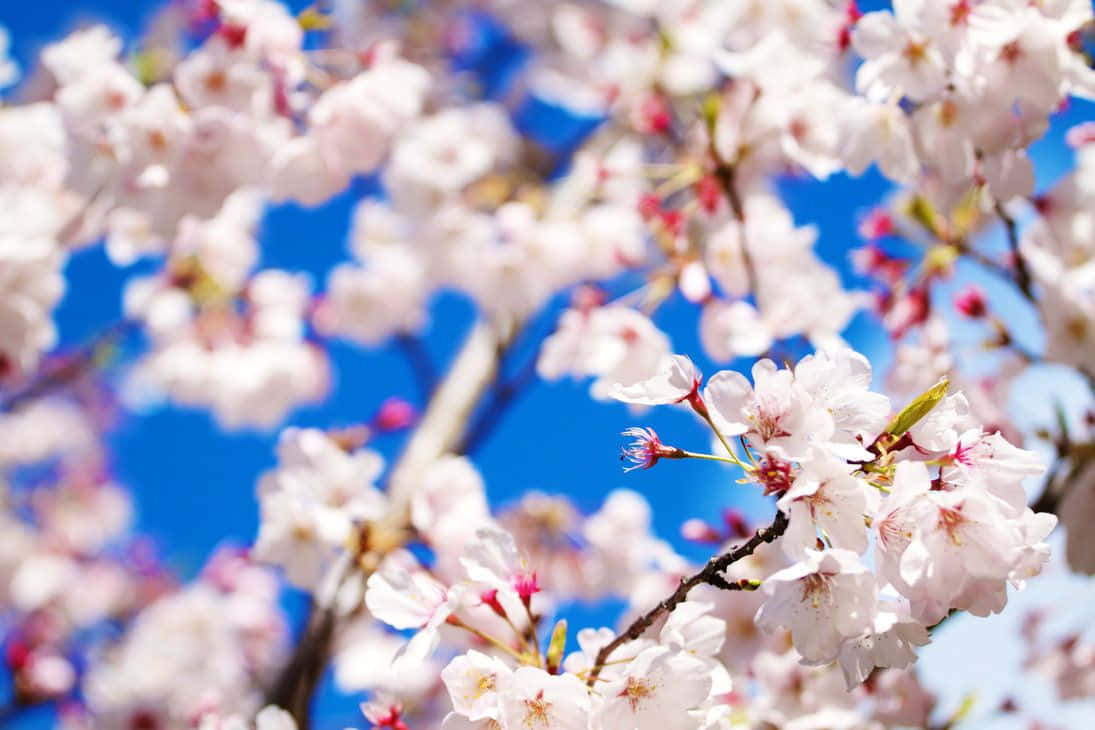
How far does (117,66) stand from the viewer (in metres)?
2.17

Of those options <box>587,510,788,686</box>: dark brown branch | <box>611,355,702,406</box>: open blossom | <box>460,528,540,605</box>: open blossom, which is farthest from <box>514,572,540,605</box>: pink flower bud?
<box>611,355,702,406</box>: open blossom

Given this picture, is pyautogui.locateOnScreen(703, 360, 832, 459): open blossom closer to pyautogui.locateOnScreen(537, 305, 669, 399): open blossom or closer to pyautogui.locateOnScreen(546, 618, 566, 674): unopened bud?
pyautogui.locateOnScreen(546, 618, 566, 674): unopened bud

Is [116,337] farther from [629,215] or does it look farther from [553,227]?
[629,215]

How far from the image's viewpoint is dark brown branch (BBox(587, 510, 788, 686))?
109 cm

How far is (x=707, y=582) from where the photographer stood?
3.76 feet

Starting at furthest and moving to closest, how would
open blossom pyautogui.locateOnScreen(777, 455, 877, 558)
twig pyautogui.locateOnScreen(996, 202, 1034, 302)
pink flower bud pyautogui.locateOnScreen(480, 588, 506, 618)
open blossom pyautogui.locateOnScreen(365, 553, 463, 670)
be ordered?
twig pyautogui.locateOnScreen(996, 202, 1034, 302) → pink flower bud pyautogui.locateOnScreen(480, 588, 506, 618) → open blossom pyautogui.locateOnScreen(365, 553, 463, 670) → open blossom pyautogui.locateOnScreen(777, 455, 877, 558)

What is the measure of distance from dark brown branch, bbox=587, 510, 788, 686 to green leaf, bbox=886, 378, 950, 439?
0.19 metres

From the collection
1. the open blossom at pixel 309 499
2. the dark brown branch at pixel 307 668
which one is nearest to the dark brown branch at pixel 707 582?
the open blossom at pixel 309 499

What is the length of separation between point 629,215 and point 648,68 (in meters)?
1.03

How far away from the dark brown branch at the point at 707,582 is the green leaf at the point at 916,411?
19 cm

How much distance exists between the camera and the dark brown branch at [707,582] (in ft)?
3.59

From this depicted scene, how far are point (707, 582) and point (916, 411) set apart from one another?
0.35 m

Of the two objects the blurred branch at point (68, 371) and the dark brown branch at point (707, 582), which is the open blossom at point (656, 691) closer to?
the dark brown branch at point (707, 582)

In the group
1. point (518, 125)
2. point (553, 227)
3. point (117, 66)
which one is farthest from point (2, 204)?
point (518, 125)
